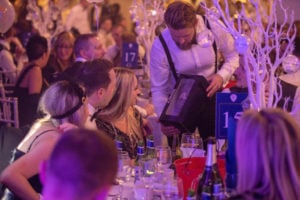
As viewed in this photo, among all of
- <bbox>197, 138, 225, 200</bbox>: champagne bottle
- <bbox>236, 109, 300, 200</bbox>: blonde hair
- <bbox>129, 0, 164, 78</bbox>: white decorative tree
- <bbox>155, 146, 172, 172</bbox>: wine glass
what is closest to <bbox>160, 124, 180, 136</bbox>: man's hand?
<bbox>155, 146, 172, 172</bbox>: wine glass

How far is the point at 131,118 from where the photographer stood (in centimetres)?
354

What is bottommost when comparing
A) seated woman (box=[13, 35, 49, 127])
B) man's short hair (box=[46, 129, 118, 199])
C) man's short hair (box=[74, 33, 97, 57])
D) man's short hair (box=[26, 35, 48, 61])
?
seated woman (box=[13, 35, 49, 127])

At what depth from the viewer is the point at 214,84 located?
3.28 meters

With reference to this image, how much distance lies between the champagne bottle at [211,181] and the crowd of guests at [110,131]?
0.27 meters

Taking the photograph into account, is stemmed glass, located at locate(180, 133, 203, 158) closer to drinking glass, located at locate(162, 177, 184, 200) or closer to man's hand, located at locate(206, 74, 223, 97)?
man's hand, located at locate(206, 74, 223, 97)

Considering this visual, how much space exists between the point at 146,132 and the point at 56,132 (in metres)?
1.51

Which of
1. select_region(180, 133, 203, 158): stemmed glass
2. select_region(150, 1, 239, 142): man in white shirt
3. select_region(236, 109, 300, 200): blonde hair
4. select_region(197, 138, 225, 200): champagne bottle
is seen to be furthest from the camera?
select_region(150, 1, 239, 142): man in white shirt

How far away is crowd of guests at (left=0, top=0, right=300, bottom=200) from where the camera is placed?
4.73ft

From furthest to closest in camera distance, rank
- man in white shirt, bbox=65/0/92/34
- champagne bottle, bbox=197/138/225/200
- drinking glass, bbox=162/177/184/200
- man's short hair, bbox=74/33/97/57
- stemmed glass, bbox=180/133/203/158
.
A: man in white shirt, bbox=65/0/92/34, man's short hair, bbox=74/33/97/57, stemmed glass, bbox=180/133/203/158, drinking glass, bbox=162/177/184/200, champagne bottle, bbox=197/138/225/200

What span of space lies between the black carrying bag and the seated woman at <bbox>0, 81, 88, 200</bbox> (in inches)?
27.5

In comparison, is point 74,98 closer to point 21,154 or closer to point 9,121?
point 21,154

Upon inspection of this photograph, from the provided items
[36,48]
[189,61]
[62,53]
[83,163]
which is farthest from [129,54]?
[83,163]

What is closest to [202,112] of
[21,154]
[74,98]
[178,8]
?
[178,8]

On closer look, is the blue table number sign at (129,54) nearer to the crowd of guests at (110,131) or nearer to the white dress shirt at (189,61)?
the crowd of guests at (110,131)
